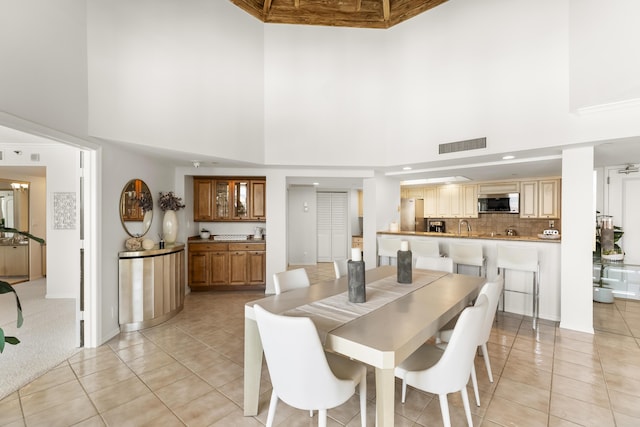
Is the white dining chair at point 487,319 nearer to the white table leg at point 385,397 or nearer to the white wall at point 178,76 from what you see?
the white table leg at point 385,397

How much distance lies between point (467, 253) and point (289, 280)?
2.95 m

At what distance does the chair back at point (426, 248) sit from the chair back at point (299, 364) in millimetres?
3253

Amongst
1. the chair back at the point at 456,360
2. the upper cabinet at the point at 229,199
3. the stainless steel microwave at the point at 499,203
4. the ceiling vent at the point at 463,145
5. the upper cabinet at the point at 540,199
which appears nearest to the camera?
the chair back at the point at 456,360

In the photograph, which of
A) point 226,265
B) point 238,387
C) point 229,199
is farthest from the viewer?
point 229,199

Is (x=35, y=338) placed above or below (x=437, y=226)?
below

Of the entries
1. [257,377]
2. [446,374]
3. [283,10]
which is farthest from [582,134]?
[283,10]

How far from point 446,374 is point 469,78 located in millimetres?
3972

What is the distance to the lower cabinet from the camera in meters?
5.08

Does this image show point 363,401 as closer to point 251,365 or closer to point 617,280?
point 251,365

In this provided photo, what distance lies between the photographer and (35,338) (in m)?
3.23

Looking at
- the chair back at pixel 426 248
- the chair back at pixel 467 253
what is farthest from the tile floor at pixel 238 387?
the chair back at pixel 426 248

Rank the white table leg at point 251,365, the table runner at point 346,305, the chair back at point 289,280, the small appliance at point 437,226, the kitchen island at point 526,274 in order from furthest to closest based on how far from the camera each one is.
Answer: the small appliance at point 437,226
the kitchen island at point 526,274
the chair back at point 289,280
the white table leg at point 251,365
the table runner at point 346,305

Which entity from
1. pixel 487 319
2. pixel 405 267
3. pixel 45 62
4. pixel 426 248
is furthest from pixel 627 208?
pixel 45 62

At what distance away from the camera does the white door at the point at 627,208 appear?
15.9ft
